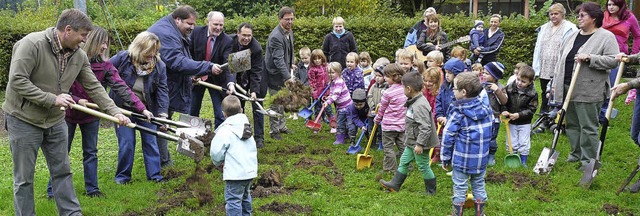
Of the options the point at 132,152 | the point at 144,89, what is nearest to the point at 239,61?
the point at 144,89

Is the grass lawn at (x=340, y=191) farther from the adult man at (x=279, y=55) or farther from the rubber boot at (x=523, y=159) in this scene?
the adult man at (x=279, y=55)

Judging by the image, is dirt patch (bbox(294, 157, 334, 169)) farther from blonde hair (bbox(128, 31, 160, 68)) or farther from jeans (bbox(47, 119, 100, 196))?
jeans (bbox(47, 119, 100, 196))

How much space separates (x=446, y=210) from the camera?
5883mm

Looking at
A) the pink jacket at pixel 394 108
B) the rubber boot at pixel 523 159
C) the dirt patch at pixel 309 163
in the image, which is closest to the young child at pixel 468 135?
the pink jacket at pixel 394 108

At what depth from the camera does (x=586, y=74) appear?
266 inches

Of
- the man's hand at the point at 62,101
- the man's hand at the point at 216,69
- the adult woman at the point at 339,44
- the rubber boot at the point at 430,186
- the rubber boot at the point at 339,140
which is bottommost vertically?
the rubber boot at the point at 339,140

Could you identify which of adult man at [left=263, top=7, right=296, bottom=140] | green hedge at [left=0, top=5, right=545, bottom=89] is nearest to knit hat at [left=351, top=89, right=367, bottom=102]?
adult man at [left=263, top=7, right=296, bottom=140]

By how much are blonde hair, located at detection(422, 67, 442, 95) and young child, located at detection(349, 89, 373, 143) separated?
4.42ft

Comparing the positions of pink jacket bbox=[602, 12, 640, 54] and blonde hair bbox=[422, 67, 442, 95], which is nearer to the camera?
blonde hair bbox=[422, 67, 442, 95]

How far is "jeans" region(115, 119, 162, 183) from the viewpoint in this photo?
6570 millimetres

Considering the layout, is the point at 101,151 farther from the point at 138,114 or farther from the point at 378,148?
the point at 378,148

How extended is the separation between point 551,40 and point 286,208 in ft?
17.2

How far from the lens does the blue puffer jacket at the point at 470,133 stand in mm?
5328

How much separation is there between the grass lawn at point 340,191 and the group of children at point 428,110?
32 centimetres
